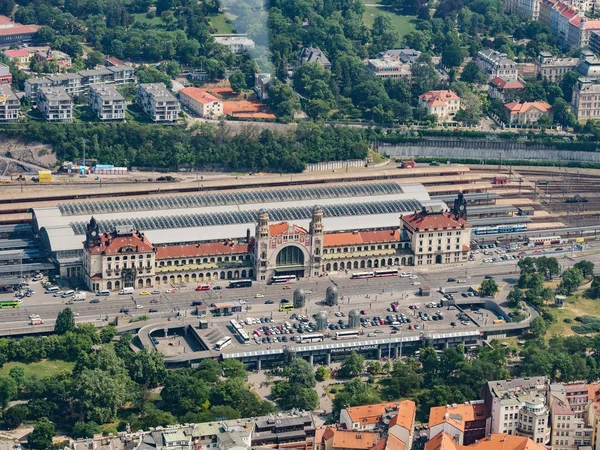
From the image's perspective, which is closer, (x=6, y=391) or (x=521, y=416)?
(x=521, y=416)

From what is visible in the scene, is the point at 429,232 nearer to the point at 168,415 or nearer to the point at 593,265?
the point at 593,265

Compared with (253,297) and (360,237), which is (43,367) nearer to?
(253,297)

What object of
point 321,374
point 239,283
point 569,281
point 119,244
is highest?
point 119,244

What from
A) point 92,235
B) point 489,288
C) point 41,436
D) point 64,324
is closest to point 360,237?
point 489,288

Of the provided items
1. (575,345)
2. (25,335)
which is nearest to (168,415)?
(25,335)

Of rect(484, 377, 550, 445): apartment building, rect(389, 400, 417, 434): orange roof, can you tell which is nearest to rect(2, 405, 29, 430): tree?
rect(389, 400, 417, 434): orange roof

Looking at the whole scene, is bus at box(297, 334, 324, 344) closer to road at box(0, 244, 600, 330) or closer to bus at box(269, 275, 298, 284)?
road at box(0, 244, 600, 330)
